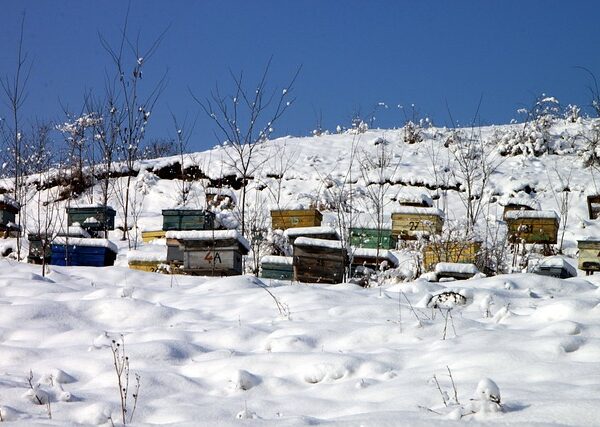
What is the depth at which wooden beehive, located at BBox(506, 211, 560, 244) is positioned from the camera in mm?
15086

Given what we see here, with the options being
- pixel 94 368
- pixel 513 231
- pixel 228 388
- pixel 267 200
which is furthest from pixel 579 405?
pixel 267 200

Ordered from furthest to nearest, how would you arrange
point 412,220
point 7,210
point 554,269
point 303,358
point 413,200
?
1. point 413,200
2. point 412,220
3. point 7,210
4. point 554,269
5. point 303,358

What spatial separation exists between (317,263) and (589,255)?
4.79 metres

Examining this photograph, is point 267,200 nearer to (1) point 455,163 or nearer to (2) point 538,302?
(1) point 455,163

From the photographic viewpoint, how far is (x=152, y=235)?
16.6 metres

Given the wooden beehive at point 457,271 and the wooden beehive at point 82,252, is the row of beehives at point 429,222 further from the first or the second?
the wooden beehive at point 82,252

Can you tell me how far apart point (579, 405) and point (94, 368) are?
2.97 m

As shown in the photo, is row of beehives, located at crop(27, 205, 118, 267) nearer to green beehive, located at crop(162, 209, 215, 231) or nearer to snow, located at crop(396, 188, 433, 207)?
green beehive, located at crop(162, 209, 215, 231)

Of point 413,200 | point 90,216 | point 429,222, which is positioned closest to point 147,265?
point 90,216

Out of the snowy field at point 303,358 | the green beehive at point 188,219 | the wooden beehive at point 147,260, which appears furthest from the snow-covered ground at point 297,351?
the green beehive at point 188,219

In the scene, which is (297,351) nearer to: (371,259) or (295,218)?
(371,259)

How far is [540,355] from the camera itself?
14.9 ft

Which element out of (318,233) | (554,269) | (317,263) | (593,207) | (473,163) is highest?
(473,163)

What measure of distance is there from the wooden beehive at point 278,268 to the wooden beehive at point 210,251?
52cm
